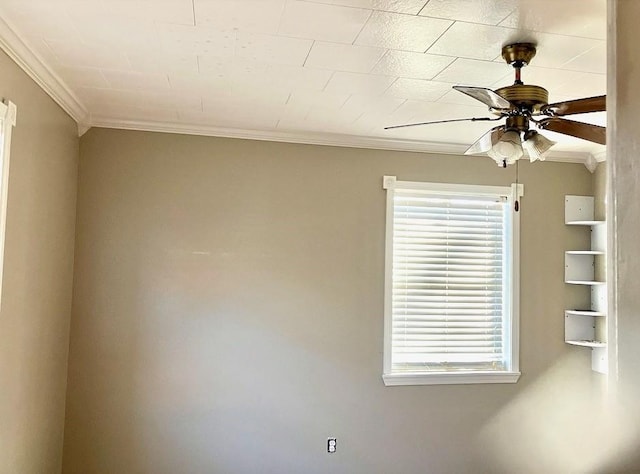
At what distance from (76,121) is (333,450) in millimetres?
2905

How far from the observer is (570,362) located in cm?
420

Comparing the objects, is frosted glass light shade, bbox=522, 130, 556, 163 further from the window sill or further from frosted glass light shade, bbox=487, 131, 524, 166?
the window sill

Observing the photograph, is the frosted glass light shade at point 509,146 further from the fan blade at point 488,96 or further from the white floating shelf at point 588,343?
the white floating shelf at point 588,343

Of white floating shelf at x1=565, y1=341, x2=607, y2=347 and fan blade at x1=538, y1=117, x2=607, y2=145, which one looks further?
white floating shelf at x1=565, y1=341, x2=607, y2=347

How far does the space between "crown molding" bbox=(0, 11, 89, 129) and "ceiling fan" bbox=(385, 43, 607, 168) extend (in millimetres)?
1871

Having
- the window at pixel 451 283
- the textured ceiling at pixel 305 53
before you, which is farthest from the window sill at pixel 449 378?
the textured ceiling at pixel 305 53

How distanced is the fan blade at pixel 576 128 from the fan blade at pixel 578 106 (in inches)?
4.9

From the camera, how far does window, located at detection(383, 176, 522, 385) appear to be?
3971 mm

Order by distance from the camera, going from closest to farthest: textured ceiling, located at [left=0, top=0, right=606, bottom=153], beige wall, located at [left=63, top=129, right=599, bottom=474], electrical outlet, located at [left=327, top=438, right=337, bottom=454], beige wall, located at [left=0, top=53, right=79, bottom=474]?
1. textured ceiling, located at [left=0, top=0, right=606, bottom=153]
2. beige wall, located at [left=0, top=53, right=79, bottom=474]
3. beige wall, located at [left=63, top=129, right=599, bottom=474]
4. electrical outlet, located at [left=327, top=438, right=337, bottom=454]

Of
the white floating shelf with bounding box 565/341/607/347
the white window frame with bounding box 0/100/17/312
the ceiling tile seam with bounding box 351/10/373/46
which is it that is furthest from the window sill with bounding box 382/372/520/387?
the white window frame with bounding box 0/100/17/312

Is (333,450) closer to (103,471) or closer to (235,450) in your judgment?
(235,450)

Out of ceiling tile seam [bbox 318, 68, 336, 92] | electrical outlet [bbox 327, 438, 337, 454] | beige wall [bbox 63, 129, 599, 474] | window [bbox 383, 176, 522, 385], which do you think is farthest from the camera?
window [bbox 383, 176, 522, 385]

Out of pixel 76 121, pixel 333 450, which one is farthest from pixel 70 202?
pixel 333 450

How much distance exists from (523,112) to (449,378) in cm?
240
